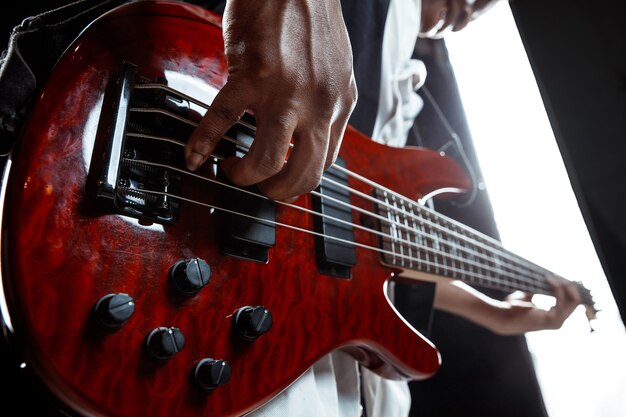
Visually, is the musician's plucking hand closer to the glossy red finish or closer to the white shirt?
the glossy red finish

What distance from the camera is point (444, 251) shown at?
903mm

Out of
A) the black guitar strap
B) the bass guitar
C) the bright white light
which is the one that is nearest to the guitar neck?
the bass guitar

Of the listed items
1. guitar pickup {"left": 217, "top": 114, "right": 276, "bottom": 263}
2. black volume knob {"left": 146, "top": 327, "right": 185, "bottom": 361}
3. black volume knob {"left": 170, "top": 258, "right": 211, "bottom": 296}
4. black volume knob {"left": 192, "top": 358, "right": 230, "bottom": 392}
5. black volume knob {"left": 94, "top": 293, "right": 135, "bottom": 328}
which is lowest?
black volume knob {"left": 192, "top": 358, "right": 230, "bottom": 392}

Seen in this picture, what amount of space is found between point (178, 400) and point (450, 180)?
744 millimetres

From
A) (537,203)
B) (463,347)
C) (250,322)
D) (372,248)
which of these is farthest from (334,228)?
(537,203)

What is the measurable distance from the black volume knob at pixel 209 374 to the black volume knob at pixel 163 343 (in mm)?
33

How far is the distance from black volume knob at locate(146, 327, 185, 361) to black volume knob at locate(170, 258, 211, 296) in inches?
1.5

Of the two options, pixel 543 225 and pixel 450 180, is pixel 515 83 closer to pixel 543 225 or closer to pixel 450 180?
pixel 543 225

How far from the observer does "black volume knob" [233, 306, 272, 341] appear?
1.47 feet

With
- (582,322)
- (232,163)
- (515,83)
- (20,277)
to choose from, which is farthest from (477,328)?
(20,277)

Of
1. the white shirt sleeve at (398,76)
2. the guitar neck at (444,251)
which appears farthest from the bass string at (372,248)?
the white shirt sleeve at (398,76)

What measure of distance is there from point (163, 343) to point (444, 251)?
2.16 ft

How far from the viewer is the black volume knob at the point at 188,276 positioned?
406mm

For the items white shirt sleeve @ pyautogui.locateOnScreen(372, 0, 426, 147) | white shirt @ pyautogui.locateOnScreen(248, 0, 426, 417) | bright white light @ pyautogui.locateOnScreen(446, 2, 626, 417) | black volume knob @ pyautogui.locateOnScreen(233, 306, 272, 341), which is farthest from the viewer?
bright white light @ pyautogui.locateOnScreen(446, 2, 626, 417)
